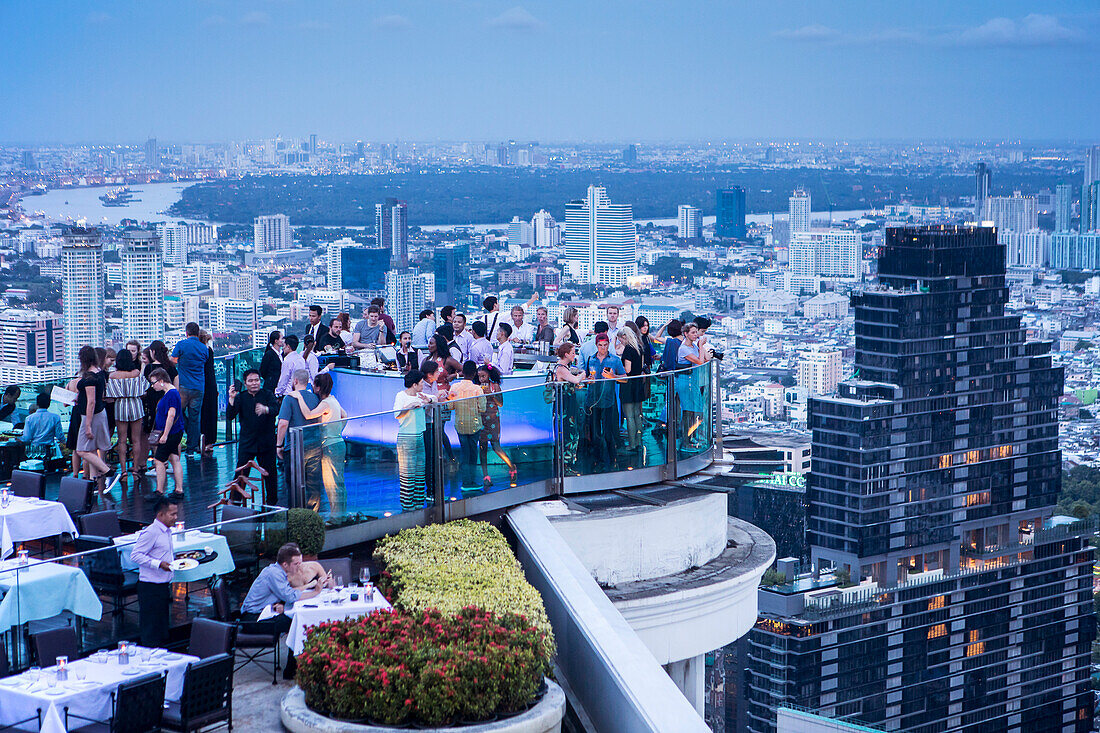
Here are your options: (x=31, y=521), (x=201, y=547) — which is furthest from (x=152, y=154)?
(x=201, y=547)

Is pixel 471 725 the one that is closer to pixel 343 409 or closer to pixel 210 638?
pixel 210 638

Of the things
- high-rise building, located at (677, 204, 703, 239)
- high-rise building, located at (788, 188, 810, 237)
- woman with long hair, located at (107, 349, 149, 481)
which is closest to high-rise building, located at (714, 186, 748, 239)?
high-rise building, located at (677, 204, 703, 239)

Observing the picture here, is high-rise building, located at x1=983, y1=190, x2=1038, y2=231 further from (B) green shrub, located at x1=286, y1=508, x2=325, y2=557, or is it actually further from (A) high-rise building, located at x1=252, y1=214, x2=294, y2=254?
(B) green shrub, located at x1=286, y1=508, x2=325, y2=557

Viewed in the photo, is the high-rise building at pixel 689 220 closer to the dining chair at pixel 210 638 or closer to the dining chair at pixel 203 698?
the dining chair at pixel 210 638

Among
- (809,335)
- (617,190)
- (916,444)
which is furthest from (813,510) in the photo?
(617,190)

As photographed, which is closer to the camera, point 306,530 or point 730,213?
point 306,530
